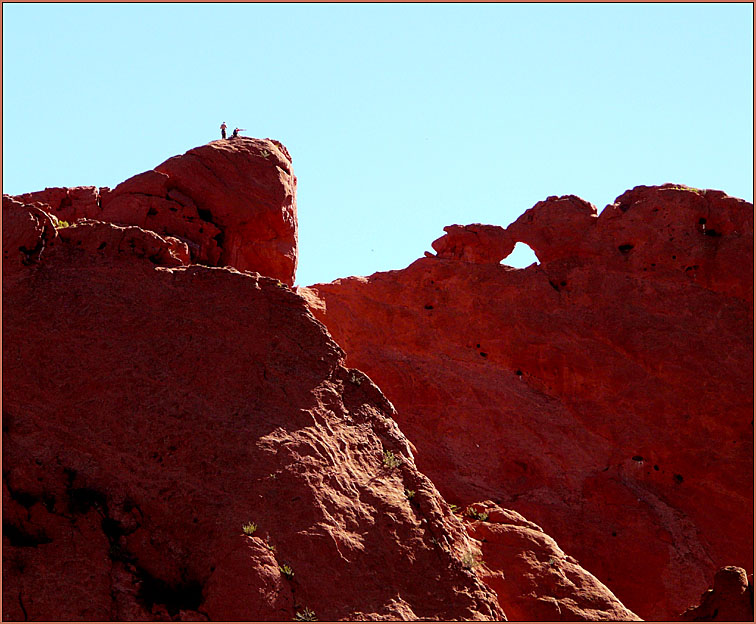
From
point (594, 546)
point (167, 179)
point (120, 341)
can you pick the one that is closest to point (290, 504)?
point (120, 341)

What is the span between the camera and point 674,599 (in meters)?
25.9

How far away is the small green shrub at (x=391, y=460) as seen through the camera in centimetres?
Result: 1872

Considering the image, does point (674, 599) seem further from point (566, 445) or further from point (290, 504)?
point (290, 504)

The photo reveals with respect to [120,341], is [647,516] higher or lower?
lower

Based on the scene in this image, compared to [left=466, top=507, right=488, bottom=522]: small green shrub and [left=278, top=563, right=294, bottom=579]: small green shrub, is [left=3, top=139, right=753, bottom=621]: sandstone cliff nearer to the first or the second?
[left=278, top=563, right=294, bottom=579]: small green shrub

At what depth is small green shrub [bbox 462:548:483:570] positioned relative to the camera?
17.9 meters

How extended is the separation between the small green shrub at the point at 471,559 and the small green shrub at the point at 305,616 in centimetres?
298

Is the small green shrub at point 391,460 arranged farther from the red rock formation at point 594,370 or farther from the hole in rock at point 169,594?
the red rock formation at point 594,370

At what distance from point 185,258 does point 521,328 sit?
13.3 m

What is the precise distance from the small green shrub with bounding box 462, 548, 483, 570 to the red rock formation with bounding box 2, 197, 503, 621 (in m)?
0.18

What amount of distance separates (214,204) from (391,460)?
7.26 meters

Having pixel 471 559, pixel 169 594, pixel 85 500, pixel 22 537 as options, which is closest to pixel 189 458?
pixel 85 500

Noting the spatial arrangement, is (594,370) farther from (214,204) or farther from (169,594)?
(169,594)

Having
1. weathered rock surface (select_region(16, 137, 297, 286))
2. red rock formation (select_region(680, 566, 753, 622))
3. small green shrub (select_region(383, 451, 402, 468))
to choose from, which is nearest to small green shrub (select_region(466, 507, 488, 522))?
small green shrub (select_region(383, 451, 402, 468))
